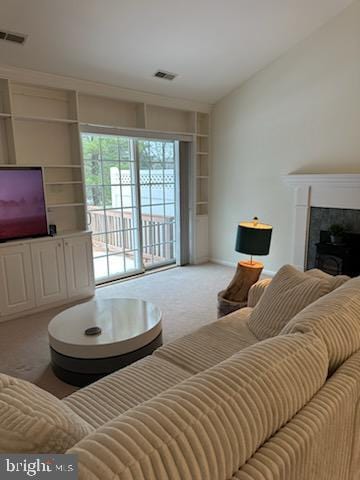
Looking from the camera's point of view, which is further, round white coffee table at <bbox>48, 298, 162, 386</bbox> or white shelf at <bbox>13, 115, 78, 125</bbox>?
white shelf at <bbox>13, 115, 78, 125</bbox>

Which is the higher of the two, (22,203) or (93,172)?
(93,172)

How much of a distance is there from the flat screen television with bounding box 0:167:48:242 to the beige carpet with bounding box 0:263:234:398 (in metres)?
0.95

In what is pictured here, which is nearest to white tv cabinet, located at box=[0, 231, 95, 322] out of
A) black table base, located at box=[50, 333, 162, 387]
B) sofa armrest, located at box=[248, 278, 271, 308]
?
black table base, located at box=[50, 333, 162, 387]

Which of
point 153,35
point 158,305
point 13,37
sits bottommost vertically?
point 158,305

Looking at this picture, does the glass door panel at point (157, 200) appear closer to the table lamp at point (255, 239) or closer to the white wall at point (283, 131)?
the white wall at point (283, 131)

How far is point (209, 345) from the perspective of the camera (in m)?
1.99

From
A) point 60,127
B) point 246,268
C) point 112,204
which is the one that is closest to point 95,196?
point 112,204

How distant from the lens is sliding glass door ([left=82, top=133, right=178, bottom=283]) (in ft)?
15.0

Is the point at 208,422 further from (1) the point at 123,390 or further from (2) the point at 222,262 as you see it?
(2) the point at 222,262

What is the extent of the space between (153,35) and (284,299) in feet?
10.2

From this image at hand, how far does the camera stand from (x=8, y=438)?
72cm

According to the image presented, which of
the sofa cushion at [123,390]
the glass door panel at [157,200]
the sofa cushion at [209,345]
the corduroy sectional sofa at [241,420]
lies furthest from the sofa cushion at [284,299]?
the glass door panel at [157,200]

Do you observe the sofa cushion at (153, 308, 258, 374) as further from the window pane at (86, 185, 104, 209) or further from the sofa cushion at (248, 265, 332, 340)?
the window pane at (86, 185, 104, 209)

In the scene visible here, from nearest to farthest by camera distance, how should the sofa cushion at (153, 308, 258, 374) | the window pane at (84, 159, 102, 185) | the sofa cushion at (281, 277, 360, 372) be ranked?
the sofa cushion at (281, 277, 360, 372) → the sofa cushion at (153, 308, 258, 374) → the window pane at (84, 159, 102, 185)
